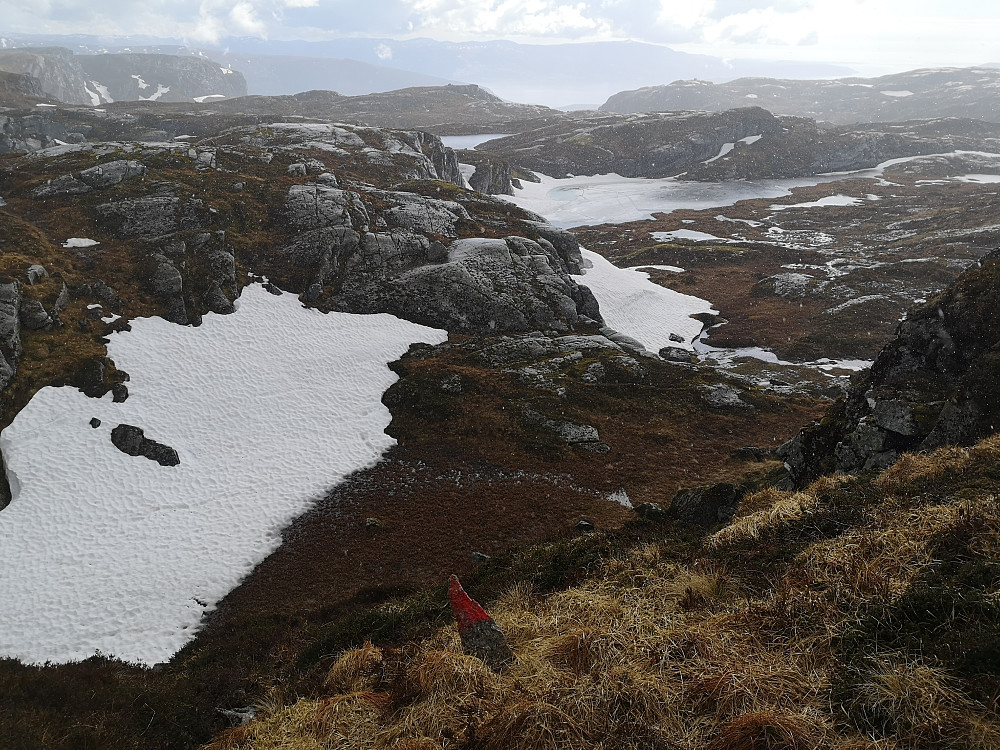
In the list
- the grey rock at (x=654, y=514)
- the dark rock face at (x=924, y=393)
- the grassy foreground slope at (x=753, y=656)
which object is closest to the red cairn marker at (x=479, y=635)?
the grassy foreground slope at (x=753, y=656)

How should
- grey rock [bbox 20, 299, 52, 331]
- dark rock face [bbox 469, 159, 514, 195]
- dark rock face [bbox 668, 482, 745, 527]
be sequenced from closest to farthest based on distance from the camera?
dark rock face [bbox 668, 482, 745, 527] → grey rock [bbox 20, 299, 52, 331] → dark rock face [bbox 469, 159, 514, 195]

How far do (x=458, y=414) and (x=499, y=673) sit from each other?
22.2m

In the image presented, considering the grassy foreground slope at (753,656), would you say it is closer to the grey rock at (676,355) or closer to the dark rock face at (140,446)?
the dark rock face at (140,446)

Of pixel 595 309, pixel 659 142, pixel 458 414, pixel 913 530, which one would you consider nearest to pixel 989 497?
pixel 913 530

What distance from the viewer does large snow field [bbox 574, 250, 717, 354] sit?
48.7m

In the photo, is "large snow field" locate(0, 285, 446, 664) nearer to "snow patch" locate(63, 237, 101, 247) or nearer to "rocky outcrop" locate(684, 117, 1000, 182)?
"snow patch" locate(63, 237, 101, 247)

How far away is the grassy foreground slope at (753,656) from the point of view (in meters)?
5.50

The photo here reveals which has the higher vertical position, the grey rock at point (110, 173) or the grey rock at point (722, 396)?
the grey rock at point (110, 173)

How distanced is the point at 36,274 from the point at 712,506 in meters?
37.5

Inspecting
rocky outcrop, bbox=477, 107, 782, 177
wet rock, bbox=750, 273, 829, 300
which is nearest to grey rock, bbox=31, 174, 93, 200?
wet rock, bbox=750, 273, 829, 300

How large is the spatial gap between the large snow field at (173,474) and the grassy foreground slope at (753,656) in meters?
11.1

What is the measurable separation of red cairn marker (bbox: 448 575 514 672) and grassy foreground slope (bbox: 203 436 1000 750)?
0.25 m

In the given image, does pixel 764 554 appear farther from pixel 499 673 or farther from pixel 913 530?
pixel 499 673

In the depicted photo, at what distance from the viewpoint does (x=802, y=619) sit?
732cm
